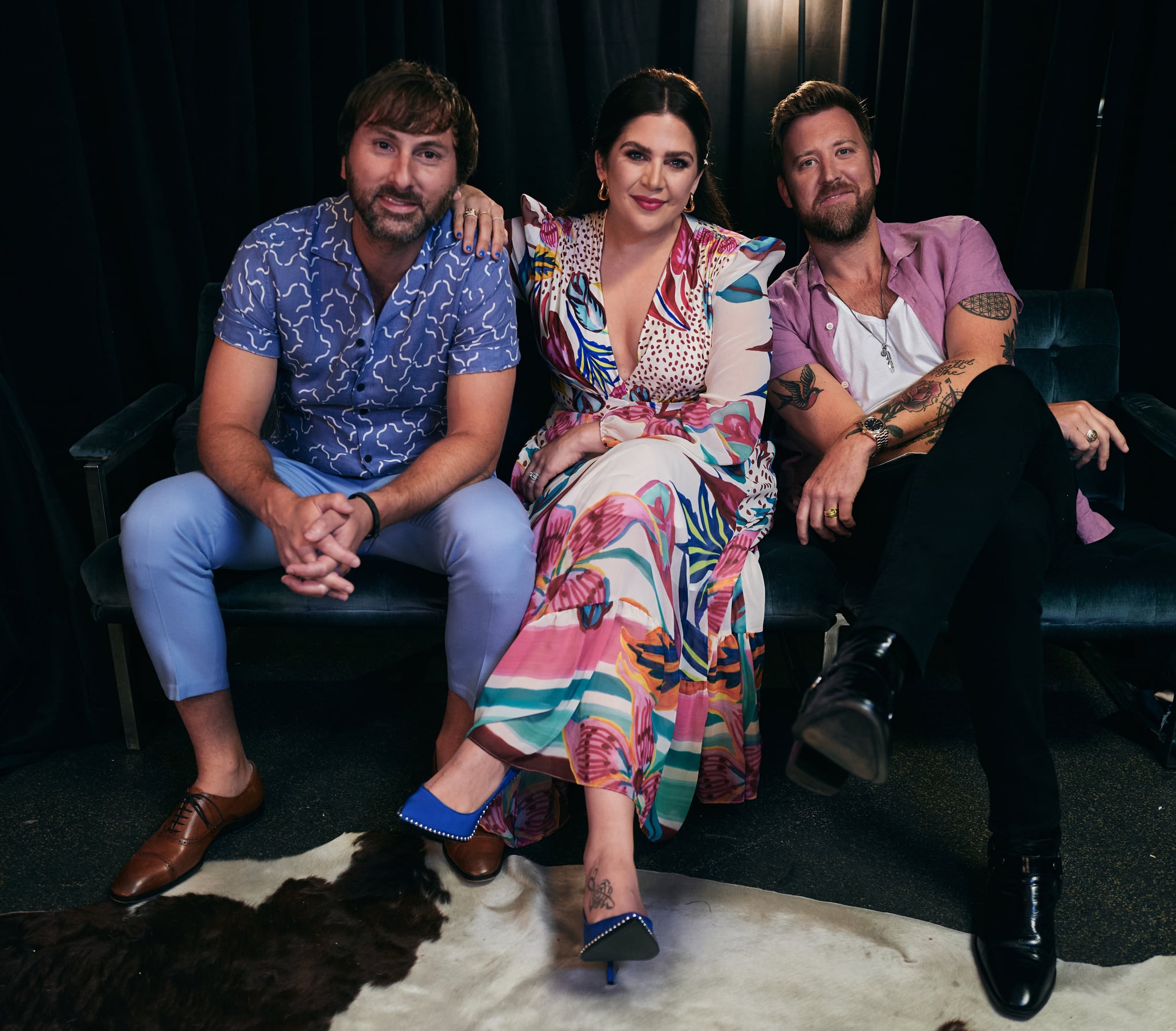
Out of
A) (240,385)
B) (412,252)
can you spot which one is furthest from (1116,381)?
(240,385)

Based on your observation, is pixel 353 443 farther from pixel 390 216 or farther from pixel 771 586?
pixel 771 586

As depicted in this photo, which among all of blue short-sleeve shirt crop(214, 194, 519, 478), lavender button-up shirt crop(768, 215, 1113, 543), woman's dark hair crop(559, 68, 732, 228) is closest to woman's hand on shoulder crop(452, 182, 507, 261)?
blue short-sleeve shirt crop(214, 194, 519, 478)

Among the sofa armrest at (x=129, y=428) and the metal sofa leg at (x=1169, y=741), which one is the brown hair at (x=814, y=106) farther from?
the sofa armrest at (x=129, y=428)

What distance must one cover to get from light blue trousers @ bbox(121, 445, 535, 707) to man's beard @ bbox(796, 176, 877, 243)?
0.92 m

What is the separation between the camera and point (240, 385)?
177 cm

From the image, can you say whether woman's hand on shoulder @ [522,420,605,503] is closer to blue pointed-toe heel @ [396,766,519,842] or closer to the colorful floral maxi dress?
the colorful floral maxi dress

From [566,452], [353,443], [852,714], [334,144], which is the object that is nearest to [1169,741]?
[852,714]

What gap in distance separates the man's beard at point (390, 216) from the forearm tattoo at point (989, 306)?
42.1 inches

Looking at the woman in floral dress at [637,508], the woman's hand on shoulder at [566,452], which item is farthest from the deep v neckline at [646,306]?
the woman's hand on shoulder at [566,452]

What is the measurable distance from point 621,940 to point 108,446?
1282 mm

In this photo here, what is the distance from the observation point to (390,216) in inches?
67.4

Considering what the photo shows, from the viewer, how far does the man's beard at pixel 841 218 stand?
2.02 metres

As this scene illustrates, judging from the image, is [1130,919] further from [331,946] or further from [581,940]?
[331,946]

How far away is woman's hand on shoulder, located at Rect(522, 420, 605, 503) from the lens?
6.07ft
